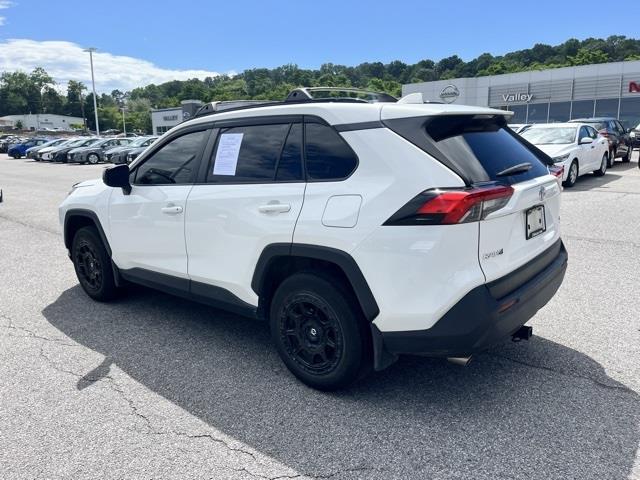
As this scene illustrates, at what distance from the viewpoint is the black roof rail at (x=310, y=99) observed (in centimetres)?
331

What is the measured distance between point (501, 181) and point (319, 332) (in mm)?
1389

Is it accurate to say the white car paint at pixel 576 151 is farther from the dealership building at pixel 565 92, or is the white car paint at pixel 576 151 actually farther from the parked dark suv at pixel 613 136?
the dealership building at pixel 565 92

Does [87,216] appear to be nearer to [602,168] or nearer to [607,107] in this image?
[602,168]

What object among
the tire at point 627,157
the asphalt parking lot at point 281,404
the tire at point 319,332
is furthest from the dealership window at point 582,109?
the tire at point 319,332

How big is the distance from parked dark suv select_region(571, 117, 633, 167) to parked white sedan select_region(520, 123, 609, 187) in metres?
3.03

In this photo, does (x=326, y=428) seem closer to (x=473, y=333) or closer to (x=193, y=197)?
(x=473, y=333)

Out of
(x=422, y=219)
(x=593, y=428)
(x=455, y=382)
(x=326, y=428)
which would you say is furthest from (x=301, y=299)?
(x=593, y=428)

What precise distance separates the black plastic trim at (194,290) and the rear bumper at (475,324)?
1100 millimetres

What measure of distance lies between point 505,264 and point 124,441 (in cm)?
231

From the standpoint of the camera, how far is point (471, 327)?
2596 mm

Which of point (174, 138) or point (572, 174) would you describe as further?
point (572, 174)

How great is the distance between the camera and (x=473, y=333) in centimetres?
260

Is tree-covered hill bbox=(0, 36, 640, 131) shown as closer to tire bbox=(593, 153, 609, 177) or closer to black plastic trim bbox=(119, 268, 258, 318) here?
tire bbox=(593, 153, 609, 177)

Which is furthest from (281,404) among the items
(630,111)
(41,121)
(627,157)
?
(41,121)
